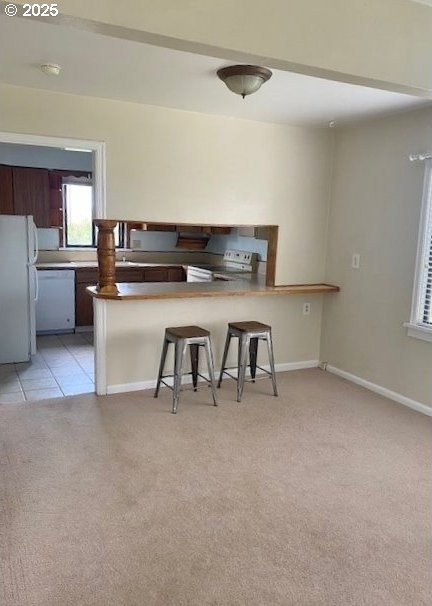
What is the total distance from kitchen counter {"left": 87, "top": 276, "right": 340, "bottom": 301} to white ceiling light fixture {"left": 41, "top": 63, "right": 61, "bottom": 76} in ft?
4.96

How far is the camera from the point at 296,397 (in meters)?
3.86

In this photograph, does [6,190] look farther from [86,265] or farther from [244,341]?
[244,341]

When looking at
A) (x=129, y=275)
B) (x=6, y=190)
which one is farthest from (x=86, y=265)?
(x=6, y=190)

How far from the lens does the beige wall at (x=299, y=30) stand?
4.86 ft

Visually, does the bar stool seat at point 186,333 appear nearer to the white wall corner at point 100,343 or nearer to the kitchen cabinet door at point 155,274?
the white wall corner at point 100,343

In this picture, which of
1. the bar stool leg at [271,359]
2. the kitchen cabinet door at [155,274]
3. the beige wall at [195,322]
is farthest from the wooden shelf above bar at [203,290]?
the kitchen cabinet door at [155,274]

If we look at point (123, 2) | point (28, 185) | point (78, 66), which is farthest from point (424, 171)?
point (28, 185)

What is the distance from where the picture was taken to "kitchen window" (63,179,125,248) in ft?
20.3

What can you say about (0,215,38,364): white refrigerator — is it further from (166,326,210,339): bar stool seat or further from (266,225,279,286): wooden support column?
(266,225,279,286): wooden support column

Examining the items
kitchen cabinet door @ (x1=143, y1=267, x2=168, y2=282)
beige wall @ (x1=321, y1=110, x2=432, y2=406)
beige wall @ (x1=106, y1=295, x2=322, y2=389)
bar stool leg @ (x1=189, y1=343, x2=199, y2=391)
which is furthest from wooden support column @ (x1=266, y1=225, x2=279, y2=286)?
kitchen cabinet door @ (x1=143, y1=267, x2=168, y2=282)

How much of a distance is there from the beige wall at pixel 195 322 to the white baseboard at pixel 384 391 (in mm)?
346

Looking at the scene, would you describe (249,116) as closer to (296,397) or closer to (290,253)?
(290,253)

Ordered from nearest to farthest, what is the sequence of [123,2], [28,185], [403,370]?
[123,2]
[403,370]
[28,185]

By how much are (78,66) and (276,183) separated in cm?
205
